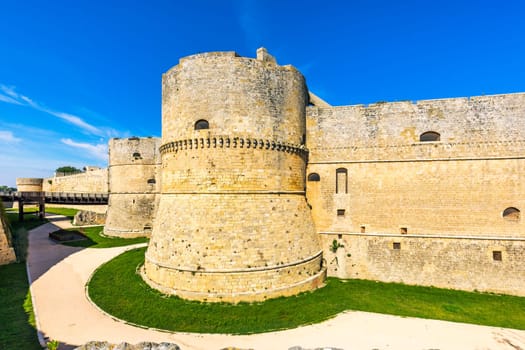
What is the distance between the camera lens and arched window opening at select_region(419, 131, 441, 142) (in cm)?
1535

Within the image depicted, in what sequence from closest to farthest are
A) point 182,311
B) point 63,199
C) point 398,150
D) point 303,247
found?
point 182,311 < point 303,247 < point 398,150 < point 63,199

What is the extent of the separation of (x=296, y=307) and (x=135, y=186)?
21.3m

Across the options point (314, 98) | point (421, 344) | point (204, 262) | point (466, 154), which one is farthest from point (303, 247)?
point (314, 98)

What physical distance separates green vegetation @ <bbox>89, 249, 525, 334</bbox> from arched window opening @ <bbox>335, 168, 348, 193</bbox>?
225 inches

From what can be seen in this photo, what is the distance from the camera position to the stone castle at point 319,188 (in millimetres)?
13180

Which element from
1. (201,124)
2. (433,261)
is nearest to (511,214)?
(433,261)

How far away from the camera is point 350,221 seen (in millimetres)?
16422

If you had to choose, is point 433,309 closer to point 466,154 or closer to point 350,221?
point 350,221

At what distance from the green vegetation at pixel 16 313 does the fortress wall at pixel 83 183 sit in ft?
86.2

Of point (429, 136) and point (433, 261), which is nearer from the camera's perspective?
point (433, 261)

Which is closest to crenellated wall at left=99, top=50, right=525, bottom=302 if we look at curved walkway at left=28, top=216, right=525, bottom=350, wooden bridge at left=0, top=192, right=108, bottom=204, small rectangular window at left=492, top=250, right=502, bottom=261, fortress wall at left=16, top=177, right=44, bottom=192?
small rectangular window at left=492, top=250, right=502, bottom=261

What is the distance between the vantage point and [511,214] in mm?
14383

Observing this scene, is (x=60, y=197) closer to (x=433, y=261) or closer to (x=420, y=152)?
(x=420, y=152)

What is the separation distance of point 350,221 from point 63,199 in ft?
113
